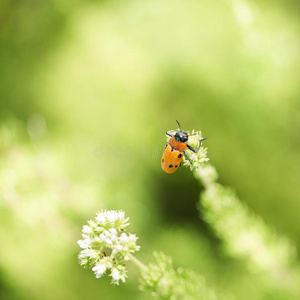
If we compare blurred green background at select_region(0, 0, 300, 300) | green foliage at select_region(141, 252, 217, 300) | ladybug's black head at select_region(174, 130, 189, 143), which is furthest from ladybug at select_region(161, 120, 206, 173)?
blurred green background at select_region(0, 0, 300, 300)

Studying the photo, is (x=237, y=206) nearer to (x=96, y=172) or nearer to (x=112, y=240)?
(x=112, y=240)

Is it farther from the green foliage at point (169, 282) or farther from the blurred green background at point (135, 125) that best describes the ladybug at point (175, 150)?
the blurred green background at point (135, 125)

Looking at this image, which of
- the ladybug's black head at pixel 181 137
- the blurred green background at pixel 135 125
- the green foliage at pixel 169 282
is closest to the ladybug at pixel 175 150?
the ladybug's black head at pixel 181 137

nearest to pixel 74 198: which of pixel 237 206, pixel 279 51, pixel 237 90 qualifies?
pixel 237 206

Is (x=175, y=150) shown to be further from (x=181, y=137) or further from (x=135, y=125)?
(x=135, y=125)

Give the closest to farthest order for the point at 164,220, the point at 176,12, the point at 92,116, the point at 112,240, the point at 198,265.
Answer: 1. the point at 112,240
2. the point at 198,265
3. the point at 164,220
4. the point at 176,12
5. the point at 92,116

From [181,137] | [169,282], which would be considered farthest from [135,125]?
[169,282]

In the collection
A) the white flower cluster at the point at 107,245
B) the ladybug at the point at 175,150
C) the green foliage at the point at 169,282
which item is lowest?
the white flower cluster at the point at 107,245
